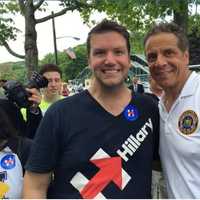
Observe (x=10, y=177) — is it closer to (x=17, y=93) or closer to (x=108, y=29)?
(x=108, y=29)

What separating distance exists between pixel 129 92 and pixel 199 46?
1575 inches

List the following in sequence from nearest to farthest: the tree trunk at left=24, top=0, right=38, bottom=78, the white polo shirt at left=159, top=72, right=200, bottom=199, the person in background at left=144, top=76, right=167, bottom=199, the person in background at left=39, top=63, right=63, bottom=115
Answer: the white polo shirt at left=159, top=72, right=200, bottom=199 → the person in background at left=144, top=76, right=167, bottom=199 → the person in background at left=39, top=63, right=63, bottom=115 → the tree trunk at left=24, top=0, right=38, bottom=78

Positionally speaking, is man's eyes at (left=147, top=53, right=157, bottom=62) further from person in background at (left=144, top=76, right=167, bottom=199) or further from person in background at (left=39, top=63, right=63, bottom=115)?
person in background at (left=39, top=63, right=63, bottom=115)

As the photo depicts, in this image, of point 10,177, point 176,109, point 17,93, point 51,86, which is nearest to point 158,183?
point 176,109

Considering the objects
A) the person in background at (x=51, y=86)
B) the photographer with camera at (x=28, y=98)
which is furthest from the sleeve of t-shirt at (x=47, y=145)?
the person in background at (x=51, y=86)

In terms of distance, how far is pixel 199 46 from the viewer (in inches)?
1640

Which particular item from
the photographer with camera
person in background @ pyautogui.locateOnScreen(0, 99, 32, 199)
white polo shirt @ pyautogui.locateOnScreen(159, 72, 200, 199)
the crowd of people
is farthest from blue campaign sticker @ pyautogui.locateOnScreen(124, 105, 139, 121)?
the photographer with camera

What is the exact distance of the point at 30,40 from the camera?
1043 cm

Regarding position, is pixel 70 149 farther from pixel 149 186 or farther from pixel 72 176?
pixel 149 186

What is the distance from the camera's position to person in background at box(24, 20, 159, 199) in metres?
2.51

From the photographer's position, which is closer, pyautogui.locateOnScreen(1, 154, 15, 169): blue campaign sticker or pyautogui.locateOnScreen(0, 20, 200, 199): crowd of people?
pyautogui.locateOnScreen(0, 20, 200, 199): crowd of people

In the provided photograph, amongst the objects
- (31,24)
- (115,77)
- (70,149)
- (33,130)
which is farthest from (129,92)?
(31,24)

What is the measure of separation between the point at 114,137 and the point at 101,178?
0.22 m

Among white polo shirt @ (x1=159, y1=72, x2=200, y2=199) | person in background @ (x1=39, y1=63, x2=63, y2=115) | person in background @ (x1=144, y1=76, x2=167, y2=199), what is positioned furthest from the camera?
person in background @ (x1=39, y1=63, x2=63, y2=115)
